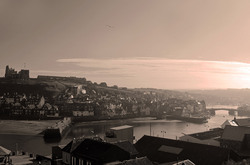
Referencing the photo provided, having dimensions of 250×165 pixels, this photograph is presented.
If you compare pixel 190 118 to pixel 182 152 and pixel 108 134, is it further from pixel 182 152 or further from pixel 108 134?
pixel 182 152

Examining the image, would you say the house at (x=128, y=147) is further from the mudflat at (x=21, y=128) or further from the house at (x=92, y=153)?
the mudflat at (x=21, y=128)

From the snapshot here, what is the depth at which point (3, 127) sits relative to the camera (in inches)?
3233

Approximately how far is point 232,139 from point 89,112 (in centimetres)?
8602

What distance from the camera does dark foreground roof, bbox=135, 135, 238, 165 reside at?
29.8 metres

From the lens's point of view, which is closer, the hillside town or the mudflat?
the mudflat

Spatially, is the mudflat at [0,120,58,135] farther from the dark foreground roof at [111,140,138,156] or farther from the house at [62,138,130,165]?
the dark foreground roof at [111,140,138,156]

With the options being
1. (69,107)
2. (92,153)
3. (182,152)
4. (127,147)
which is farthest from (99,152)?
(69,107)

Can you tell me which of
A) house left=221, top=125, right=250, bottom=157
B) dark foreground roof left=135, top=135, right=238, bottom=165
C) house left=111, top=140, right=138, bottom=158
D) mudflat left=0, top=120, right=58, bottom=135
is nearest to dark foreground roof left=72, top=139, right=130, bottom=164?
house left=111, top=140, right=138, bottom=158

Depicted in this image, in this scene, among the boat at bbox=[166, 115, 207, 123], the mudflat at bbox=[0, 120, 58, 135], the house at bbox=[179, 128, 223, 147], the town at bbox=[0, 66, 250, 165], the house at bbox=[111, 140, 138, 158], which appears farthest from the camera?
the boat at bbox=[166, 115, 207, 123]

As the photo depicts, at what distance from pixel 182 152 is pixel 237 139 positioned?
10187mm

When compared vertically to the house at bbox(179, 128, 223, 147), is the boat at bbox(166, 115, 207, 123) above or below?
below

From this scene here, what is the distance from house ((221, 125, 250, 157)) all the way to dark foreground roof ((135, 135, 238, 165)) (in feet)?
24.5

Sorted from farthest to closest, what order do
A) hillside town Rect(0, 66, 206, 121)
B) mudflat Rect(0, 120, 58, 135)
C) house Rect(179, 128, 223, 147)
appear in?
hillside town Rect(0, 66, 206, 121), mudflat Rect(0, 120, 58, 135), house Rect(179, 128, 223, 147)

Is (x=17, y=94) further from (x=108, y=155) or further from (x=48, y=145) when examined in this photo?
(x=108, y=155)
